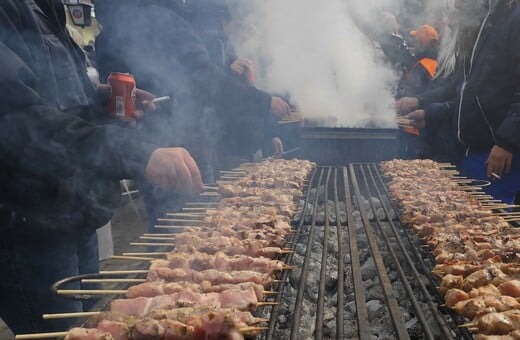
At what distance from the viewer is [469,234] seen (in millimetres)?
3387

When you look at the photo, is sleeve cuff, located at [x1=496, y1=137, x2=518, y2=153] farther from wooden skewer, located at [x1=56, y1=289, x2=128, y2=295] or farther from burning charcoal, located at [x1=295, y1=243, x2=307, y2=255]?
wooden skewer, located at [x1=56, y1=289, x2=128, y2=295]

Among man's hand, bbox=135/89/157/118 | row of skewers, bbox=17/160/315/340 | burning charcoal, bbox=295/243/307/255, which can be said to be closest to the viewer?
row of skewers, bbox=17/160/315/340

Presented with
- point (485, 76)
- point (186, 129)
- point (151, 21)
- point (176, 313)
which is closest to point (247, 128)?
point (186, 129)

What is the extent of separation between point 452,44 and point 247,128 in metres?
3.71

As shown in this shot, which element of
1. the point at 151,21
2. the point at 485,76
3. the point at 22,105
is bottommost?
the point at 22,105

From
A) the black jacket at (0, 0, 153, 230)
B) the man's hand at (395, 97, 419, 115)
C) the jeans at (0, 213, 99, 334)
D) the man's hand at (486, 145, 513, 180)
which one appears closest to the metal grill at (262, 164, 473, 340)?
the man's hand at (486, 145, 513, 180)

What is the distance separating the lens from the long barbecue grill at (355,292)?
2252 millimetres

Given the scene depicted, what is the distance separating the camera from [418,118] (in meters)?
7.15

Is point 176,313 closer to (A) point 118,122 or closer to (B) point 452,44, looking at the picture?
(A) point 118,122

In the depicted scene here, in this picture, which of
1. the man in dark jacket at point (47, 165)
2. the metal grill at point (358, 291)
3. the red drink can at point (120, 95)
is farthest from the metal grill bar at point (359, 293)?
the red drink can at point (120, 95)

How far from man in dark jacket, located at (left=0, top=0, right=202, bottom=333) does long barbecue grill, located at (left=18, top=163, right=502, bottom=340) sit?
0.58 m

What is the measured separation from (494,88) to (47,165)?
5084 mm

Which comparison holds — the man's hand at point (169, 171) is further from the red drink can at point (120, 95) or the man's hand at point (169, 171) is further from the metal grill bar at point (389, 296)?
the metal grill bar at point (389, 296)

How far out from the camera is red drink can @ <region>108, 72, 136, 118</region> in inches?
138
